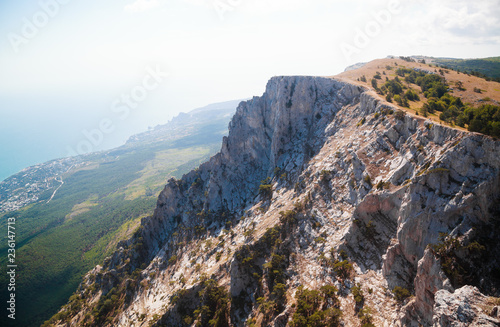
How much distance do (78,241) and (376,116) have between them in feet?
804

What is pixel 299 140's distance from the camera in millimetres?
86438

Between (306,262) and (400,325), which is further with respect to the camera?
(306,262)

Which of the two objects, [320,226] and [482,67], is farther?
[482,67]

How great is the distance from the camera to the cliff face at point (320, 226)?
89.5 feet

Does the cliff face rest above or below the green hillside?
below

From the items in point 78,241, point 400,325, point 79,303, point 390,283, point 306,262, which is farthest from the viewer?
point 78,241

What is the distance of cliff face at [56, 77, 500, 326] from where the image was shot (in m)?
27.3

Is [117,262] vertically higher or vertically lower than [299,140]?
lower

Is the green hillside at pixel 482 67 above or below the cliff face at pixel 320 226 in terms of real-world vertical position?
above

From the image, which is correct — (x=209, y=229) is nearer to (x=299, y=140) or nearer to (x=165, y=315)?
(x=165, y=315)

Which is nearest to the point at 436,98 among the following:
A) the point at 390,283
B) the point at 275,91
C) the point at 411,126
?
the point at 411,126

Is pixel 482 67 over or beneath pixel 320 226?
over

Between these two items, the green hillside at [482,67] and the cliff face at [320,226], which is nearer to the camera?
the cliff face at [320,226]

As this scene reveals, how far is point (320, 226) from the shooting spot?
5056 centimetres
